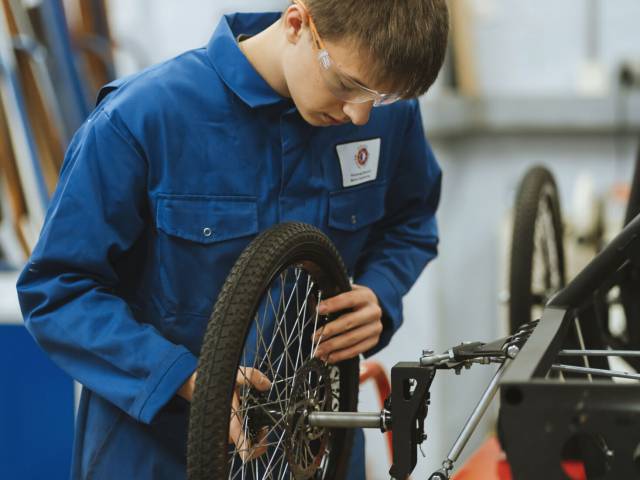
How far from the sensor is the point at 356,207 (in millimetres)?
1270

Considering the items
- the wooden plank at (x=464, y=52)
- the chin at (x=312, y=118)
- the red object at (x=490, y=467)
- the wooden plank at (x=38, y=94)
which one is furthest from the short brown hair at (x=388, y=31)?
the wooden plank at (x=464, y=52)

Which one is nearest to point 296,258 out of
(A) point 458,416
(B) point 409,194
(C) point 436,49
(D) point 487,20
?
(C) point 436,49

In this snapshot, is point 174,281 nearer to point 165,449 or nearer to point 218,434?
point 165,449

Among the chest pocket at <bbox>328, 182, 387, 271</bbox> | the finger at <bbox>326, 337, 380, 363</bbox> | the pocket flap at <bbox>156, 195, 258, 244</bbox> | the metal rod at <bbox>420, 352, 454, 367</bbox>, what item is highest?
the pocket flap at <bbox>156, 195, 258, 244</bbox>

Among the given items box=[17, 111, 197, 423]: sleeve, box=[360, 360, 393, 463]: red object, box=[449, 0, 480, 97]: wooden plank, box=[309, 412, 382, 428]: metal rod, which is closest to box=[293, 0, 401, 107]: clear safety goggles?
box=[17, 111, 197, 423]: sleeve

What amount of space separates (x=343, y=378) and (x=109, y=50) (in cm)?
214

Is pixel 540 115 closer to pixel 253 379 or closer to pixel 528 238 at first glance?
pixel 528 238

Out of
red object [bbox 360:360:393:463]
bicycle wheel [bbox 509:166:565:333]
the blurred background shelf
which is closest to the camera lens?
red object [bbox 360:360:393:463]

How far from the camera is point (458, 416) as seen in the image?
3049 millimetres

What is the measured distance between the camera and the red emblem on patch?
1252 millimetres

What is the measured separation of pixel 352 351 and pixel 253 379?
0.72 ft

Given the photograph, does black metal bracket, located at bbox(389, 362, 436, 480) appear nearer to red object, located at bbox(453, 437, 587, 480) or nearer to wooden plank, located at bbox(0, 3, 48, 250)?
red object, located at bbox(453, 437, 587, 480)

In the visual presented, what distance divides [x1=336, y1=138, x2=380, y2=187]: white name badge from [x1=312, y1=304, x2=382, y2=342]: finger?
0.18 meters

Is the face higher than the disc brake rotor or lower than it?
higher
